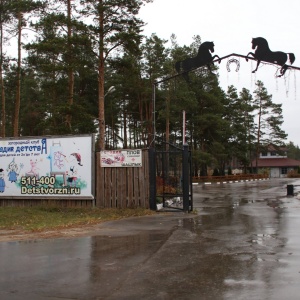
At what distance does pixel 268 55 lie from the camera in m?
13.3

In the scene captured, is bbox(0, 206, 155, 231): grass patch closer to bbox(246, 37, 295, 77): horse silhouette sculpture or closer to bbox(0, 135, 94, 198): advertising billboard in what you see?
bbox(0, 135, 94, 198): advertising billboard

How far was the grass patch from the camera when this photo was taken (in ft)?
37.0

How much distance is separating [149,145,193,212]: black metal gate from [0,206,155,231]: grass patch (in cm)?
102

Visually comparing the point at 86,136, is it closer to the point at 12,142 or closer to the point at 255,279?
the point at 12,142

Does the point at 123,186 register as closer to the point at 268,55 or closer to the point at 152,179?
the point at 152,179

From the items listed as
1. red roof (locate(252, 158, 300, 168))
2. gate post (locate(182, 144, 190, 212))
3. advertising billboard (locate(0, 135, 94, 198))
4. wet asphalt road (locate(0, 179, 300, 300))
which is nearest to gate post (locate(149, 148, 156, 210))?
gate post (locate(182, 144, 190, 212))

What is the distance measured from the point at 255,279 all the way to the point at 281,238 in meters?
3.33

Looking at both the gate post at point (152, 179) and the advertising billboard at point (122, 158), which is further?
the advertising billboard at point (122, 158)

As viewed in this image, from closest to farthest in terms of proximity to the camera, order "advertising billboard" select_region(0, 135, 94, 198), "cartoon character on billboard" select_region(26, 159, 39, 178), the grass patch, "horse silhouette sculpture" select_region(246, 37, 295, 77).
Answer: the grass patch
"horse silhouette sculpture" select_region(246, 37, 295, 77)
"advertising billboard" select_region(0, 135, 94, 198)
"cartoon character on billboard" select_region(26, 159, 39, 178)

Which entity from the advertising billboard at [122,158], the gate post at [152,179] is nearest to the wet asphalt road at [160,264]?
the gate post at [152,179]

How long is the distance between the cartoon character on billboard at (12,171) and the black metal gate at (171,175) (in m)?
5.18

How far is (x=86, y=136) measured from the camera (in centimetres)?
1454

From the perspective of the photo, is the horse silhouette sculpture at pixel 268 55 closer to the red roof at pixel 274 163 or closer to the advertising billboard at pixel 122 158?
the advertising billboard at pixel 122 158

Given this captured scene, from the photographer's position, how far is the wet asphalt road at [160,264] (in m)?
5.32
